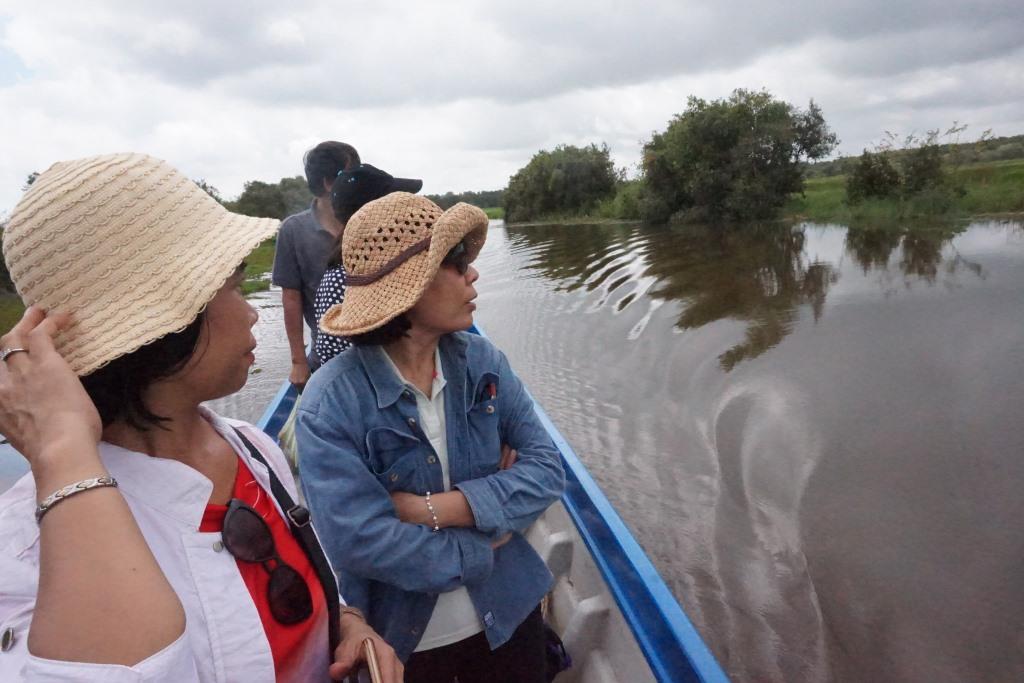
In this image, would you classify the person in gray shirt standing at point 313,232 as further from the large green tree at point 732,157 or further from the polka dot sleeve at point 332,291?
the large green tree at point 732,157

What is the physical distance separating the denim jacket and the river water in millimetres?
1952

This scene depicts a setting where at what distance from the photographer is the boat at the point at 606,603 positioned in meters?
1.70

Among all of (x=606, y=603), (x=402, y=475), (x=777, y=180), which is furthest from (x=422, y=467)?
(x=777, y=180)

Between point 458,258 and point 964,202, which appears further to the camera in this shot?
point 964,202

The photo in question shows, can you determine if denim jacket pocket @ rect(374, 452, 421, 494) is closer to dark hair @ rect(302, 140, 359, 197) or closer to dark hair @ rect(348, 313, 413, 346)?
dark hair @ rect(348, 313, 413, 346)

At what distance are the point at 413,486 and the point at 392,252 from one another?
0.60 m

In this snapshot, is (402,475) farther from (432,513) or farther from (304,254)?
(304,254)

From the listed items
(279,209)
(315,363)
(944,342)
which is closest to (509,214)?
(279,209)

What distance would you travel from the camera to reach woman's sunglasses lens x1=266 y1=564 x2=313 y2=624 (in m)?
1.07

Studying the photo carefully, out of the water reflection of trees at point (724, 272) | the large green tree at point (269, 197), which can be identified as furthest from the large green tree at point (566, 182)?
the water reflection of trees at point (724, 272)

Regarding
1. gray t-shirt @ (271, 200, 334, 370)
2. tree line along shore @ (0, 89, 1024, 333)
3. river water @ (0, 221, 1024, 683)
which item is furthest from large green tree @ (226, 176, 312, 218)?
gray t-shirt @ (271, 200, 334, 370)

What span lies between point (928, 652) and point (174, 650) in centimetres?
343

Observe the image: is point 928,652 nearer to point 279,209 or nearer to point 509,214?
point 279,209

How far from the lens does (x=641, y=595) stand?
190 cm
